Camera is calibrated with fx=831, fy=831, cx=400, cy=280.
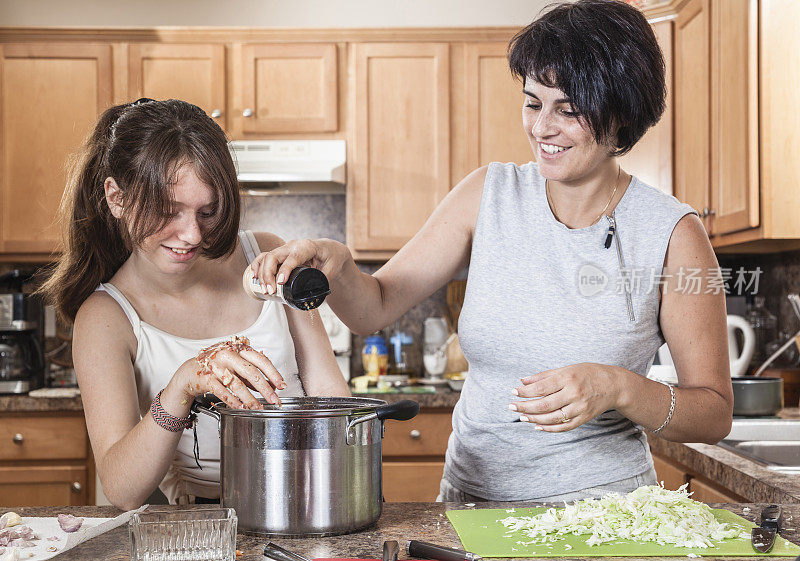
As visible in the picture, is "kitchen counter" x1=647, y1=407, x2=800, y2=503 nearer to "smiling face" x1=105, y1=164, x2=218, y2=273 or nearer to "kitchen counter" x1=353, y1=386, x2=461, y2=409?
"kitchen counter" x1=353, y1=386, x2=461, y2=409

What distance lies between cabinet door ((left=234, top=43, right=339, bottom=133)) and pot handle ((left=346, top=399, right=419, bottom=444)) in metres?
2.59

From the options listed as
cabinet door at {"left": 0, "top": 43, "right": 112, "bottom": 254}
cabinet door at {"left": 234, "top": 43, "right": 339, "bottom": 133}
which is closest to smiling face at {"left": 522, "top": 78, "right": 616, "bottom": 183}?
cabinet door at {"left": 234, "top": 43, "right": 339, "bottom": 133}

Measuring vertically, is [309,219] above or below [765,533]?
above

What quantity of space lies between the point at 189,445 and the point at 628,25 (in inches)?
39.9

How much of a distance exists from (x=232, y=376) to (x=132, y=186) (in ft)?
1.33

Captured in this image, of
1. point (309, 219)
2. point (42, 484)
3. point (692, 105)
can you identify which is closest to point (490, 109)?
point (692, 105)

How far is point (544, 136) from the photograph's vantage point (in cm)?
137

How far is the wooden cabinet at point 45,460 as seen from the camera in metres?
3.12

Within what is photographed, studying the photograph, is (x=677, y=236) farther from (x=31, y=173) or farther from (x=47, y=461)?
(x=31, y=173)

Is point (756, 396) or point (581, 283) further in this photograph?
point (756, 396)

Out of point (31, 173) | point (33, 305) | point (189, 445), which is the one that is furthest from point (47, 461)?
point (189, 445)

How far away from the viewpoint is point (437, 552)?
0.99m

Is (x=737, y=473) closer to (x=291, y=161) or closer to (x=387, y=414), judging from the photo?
(x=387, y=414)

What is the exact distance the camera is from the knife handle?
3.48 ft
